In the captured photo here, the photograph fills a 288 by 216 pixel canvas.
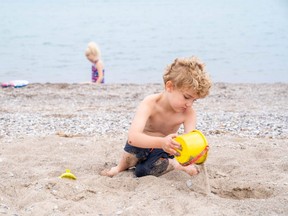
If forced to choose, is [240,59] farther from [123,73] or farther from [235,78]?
[123,73]

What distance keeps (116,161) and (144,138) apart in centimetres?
102

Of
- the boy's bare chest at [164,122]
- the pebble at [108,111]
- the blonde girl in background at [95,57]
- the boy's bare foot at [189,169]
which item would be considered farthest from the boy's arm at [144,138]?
the blonde girl in background at [95,57]

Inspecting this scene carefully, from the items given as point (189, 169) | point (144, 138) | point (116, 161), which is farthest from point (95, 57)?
point (144, 138)

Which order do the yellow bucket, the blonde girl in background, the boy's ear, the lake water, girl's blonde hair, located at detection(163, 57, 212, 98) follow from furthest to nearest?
the lake water, the blonde girl in background, the boy's ear, girl's blonde hair, located at detection(163, 57, 212, 98), the yellow bucket

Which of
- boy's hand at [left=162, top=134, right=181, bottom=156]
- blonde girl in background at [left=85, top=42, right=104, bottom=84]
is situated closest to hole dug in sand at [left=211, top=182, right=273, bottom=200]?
boy's hand at [left=162, top=134, right=181, bottom=156]

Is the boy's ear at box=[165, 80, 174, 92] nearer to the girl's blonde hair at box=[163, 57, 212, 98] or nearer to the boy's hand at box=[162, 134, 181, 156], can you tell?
the girl's blonde hair at box=[163, 57, 212, 98]

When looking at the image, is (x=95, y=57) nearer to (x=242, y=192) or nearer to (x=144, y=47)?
(x=242, y=192)

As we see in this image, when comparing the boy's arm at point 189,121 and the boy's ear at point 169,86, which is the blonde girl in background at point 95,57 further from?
the boy's ear at point 169,86

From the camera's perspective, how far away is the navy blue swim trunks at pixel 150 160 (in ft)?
13.1

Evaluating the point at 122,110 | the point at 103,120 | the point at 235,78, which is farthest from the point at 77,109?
the point at 235,78

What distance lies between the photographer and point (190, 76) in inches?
143

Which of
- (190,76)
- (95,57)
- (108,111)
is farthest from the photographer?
(95,57)

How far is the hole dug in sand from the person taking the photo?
3.72m

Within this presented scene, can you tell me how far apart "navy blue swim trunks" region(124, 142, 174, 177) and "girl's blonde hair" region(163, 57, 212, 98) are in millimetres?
645
